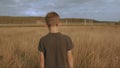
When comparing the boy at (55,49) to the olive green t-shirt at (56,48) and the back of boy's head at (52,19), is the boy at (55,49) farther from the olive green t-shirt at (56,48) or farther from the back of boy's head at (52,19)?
the back of boy's head at (52,19)

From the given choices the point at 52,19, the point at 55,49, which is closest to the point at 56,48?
the point at 55,49

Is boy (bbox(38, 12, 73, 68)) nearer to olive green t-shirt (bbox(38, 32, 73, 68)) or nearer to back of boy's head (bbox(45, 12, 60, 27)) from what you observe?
olive green t-shirt (bbox(38, 32, 73, 68))

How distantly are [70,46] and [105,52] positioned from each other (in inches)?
203

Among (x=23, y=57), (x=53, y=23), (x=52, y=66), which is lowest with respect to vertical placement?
(x=23, y=57)

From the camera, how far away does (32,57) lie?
9719 mm

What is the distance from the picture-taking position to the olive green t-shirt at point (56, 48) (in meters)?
4.88

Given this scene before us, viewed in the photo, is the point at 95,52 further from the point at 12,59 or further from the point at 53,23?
the point at 53,23

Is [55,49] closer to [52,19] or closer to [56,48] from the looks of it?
[56,48]

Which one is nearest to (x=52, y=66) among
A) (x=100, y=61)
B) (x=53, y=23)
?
(x=53, y=23)

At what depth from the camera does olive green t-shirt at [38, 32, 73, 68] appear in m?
4.88

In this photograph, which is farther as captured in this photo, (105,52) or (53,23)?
(105,52)

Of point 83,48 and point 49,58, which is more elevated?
point 49,58

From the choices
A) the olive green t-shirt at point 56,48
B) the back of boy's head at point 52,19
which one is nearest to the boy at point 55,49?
the olive green t-shirt at point 56,48

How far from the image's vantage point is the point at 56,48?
16.1 feet
